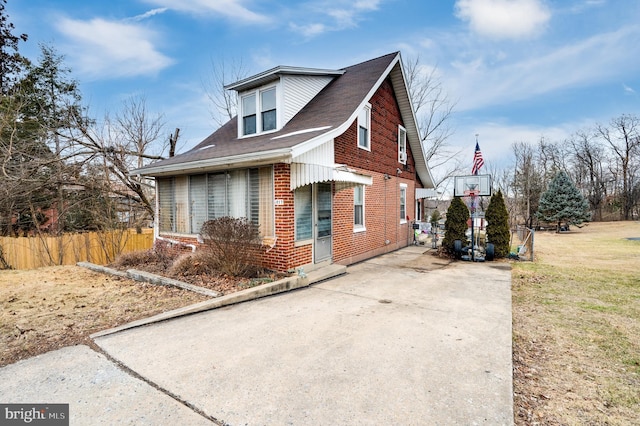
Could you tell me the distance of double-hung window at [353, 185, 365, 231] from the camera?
32.4 feet

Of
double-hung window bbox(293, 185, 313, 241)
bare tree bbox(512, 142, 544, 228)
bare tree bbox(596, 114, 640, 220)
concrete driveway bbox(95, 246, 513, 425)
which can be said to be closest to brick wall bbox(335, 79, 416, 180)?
double-hung window bbox(293, 185, 313, 241)

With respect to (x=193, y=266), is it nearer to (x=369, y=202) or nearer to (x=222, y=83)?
(x=369, y=202)

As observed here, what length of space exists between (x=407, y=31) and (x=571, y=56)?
24.0ft

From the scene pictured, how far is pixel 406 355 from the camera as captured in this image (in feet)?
11.5

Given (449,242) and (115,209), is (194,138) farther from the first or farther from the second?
(449,242)

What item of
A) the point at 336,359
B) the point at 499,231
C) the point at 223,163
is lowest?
the point at 336,359

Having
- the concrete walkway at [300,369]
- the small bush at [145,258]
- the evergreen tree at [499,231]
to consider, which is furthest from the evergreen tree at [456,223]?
the small bush at [145,258]

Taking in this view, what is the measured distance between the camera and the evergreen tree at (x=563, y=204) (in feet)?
86.1

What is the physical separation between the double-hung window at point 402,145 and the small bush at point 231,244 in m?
8.62

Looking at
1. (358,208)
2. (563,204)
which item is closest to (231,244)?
(358,208)

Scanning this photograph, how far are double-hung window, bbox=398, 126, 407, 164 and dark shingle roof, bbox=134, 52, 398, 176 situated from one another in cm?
322

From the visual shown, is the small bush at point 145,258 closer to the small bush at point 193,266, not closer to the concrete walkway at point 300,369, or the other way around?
the small bush at point 193,266

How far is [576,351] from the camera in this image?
12.3 feet

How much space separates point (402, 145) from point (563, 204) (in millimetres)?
21662
